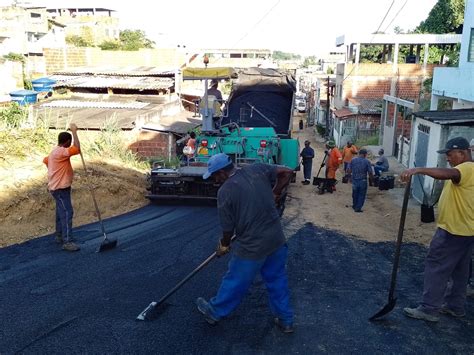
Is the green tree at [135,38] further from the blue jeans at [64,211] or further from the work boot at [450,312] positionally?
the work boot at [450,312]

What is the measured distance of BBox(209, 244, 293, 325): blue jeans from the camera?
363 centimetres

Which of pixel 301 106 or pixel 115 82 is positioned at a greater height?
pixel 115 82

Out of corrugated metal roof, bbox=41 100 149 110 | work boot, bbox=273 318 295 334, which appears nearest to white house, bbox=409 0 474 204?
work boot, bbox=273 318 295 334

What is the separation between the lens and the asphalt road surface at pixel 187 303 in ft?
11.6

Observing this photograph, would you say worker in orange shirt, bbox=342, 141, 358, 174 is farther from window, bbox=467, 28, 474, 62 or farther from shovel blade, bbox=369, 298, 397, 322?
shovel blade, bbox=369, 298, 397, 322

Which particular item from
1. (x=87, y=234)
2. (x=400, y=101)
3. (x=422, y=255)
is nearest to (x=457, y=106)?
(x=400, y=101)

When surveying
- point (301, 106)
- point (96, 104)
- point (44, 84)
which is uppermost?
point (44, 84)

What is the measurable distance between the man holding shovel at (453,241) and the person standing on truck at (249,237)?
1236 millimetres

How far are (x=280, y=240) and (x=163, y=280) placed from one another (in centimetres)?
170

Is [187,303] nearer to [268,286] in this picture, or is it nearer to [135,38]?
[268,286]

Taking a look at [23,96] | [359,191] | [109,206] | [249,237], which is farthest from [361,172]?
[23,96]

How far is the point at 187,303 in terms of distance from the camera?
13.9 ft

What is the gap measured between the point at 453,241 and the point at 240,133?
253 inches

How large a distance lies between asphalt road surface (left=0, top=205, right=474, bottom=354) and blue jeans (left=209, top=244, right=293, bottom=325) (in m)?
0.19
